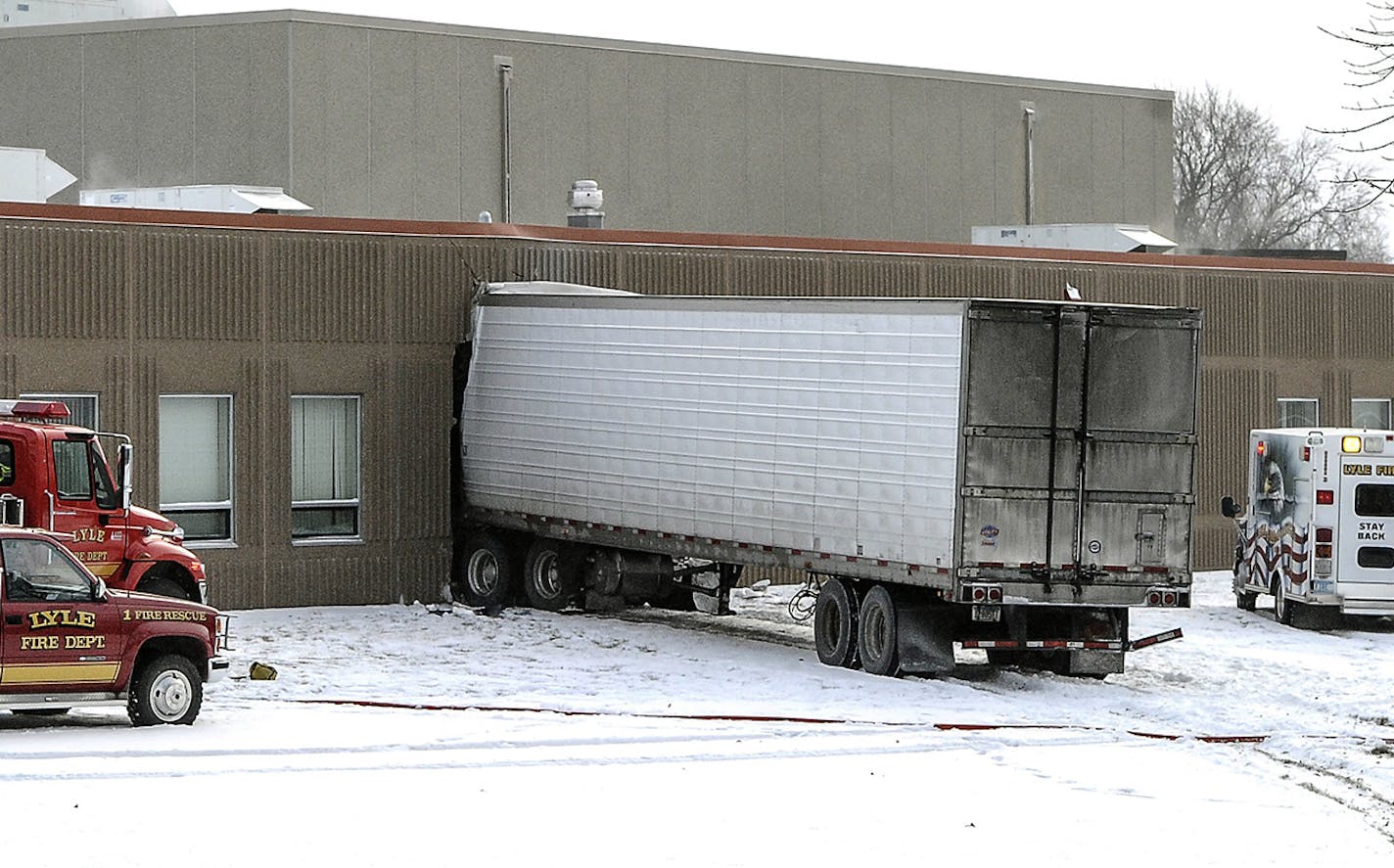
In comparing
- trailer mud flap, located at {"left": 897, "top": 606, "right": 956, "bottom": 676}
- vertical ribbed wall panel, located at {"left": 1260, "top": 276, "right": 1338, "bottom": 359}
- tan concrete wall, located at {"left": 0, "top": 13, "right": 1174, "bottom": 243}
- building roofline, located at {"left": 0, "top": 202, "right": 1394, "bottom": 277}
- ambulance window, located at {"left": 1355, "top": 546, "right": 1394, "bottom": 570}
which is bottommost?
trailer mud flap, located at {"left": 897, "top": 606, "right": 956, "bottom": 676}

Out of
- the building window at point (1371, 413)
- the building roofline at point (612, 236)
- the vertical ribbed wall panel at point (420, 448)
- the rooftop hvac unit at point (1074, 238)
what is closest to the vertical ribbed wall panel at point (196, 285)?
the building roofline at point (612, 236)

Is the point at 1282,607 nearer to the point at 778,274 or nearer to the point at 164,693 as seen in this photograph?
the point at 778,274

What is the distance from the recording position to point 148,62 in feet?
127

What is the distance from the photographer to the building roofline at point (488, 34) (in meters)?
37.9

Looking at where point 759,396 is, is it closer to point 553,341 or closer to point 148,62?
point 553,341

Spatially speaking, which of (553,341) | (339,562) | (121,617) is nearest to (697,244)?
(553,341)

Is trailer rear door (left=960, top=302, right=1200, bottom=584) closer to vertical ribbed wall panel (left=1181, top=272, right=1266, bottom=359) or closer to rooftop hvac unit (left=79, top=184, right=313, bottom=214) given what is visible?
vertical ribbed wall panel (left=1181, top=272, right=1266, bottom=359)

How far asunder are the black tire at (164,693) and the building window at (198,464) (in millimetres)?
9744

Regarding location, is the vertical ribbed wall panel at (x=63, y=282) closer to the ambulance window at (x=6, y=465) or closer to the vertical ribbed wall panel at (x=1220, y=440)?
the ambulance window at (x=6, y=465)

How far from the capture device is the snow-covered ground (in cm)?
1248

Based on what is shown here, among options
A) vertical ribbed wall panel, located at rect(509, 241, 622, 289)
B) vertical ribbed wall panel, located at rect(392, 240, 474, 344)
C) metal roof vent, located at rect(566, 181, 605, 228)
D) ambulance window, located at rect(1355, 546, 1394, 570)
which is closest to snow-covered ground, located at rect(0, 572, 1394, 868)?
ambulance window, located at rect(1355, 546, 1394, 570)

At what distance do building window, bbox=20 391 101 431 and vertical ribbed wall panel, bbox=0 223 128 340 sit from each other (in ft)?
2.25

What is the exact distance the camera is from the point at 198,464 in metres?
26.2

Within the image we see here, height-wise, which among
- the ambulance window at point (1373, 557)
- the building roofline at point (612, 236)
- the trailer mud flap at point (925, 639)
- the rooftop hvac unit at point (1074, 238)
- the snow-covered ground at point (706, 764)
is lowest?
the snow-covered ground at point (706, 764)
